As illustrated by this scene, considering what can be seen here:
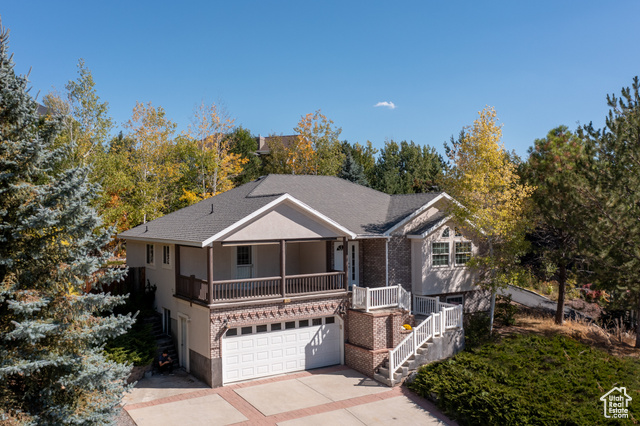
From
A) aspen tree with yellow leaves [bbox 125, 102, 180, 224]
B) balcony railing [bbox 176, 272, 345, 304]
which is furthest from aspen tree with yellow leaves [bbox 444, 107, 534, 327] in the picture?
aspen tree with yellow leaves [bbox 125, 102, 180, 224]

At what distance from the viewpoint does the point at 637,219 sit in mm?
18078

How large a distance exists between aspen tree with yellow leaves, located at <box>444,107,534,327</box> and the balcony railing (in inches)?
244

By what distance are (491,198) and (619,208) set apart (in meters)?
4.64

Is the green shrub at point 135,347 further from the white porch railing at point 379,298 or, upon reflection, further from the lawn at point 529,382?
the lawn at point 529,382

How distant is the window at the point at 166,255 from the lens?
805 inches

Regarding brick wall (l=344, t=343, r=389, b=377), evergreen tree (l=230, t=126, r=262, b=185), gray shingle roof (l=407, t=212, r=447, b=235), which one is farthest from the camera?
evergreen tree (l=230, t=126, r=262, b=185)

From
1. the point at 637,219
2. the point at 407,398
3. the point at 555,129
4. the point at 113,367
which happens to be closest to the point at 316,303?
the point at 407,398

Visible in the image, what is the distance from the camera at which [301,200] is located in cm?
2247

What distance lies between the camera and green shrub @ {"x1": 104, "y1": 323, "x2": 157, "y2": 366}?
54.2 ft

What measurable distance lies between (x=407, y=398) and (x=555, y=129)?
21.1 metres

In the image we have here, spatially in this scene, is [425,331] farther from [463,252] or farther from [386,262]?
[463,252]

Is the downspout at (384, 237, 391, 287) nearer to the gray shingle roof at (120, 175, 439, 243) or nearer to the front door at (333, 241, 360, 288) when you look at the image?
the gray shingle roof at (120, 175, 439, 243)

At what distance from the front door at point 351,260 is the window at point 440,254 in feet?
11.2

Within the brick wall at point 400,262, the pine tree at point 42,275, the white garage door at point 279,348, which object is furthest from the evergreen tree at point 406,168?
the pine tree at point 42,275
